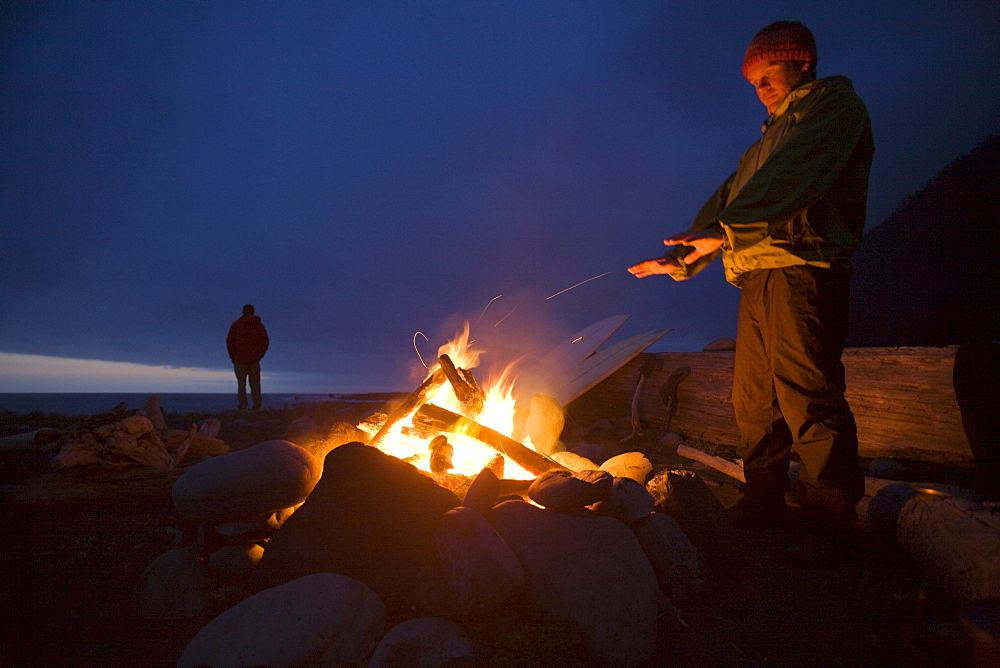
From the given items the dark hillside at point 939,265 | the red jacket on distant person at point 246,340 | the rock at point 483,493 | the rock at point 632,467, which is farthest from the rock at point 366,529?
the red jacket on distant person at point 246,340

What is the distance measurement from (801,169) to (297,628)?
3.14m

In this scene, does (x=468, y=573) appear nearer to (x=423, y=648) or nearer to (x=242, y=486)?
(x=423, y=648)

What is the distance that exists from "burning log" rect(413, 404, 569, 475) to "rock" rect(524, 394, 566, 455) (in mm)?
1441

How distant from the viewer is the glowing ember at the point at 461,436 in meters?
3.14

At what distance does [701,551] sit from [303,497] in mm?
2208

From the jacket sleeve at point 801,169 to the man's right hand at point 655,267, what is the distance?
485 mm

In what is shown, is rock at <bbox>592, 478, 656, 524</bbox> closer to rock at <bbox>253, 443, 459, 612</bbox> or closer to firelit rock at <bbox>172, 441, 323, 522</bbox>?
rock at <bbox>253, 443, 459, 612</bbox>

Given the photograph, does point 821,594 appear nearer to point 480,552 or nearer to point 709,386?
point 480,552

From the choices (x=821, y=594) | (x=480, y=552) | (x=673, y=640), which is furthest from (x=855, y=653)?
(x=480, y=552)

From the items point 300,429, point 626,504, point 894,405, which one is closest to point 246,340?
point 300,429

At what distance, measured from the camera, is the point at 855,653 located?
5.28 feet

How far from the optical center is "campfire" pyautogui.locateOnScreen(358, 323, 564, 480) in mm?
3068

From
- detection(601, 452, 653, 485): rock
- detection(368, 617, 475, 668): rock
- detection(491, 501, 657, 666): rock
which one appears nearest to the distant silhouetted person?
detection(601, 452, 653, 485): rock

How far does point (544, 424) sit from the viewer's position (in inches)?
186
